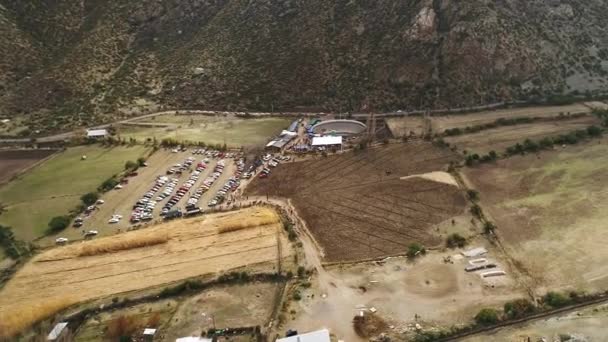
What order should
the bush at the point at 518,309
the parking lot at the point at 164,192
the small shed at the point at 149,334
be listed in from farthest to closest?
1. the parking lot at the point at 164,192
2. the small shed at the point at 149,334
3. the bush at the point at 518,309

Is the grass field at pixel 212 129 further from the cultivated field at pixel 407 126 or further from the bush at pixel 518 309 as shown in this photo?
the bush at pixel 518 309

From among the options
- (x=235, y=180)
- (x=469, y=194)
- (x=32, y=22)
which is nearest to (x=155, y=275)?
(x=235, y=180)

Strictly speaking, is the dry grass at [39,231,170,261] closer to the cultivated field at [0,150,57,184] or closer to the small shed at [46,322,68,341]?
the small shed at [46,322,68,341]

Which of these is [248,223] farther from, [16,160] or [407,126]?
[16,160]

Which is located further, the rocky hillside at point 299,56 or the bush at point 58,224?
the rocky hillside at point 299,56

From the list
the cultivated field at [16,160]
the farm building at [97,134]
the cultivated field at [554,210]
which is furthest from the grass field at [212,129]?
the cultivated field at [554,210]

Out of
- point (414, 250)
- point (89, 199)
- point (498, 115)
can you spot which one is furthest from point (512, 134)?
point (89, 199)

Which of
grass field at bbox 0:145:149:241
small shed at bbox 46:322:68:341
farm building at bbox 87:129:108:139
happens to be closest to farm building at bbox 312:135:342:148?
grass field at bbox 0:145:149:241

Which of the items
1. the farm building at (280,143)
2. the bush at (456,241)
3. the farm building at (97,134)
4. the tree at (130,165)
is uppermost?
the farm building at (280,143)
